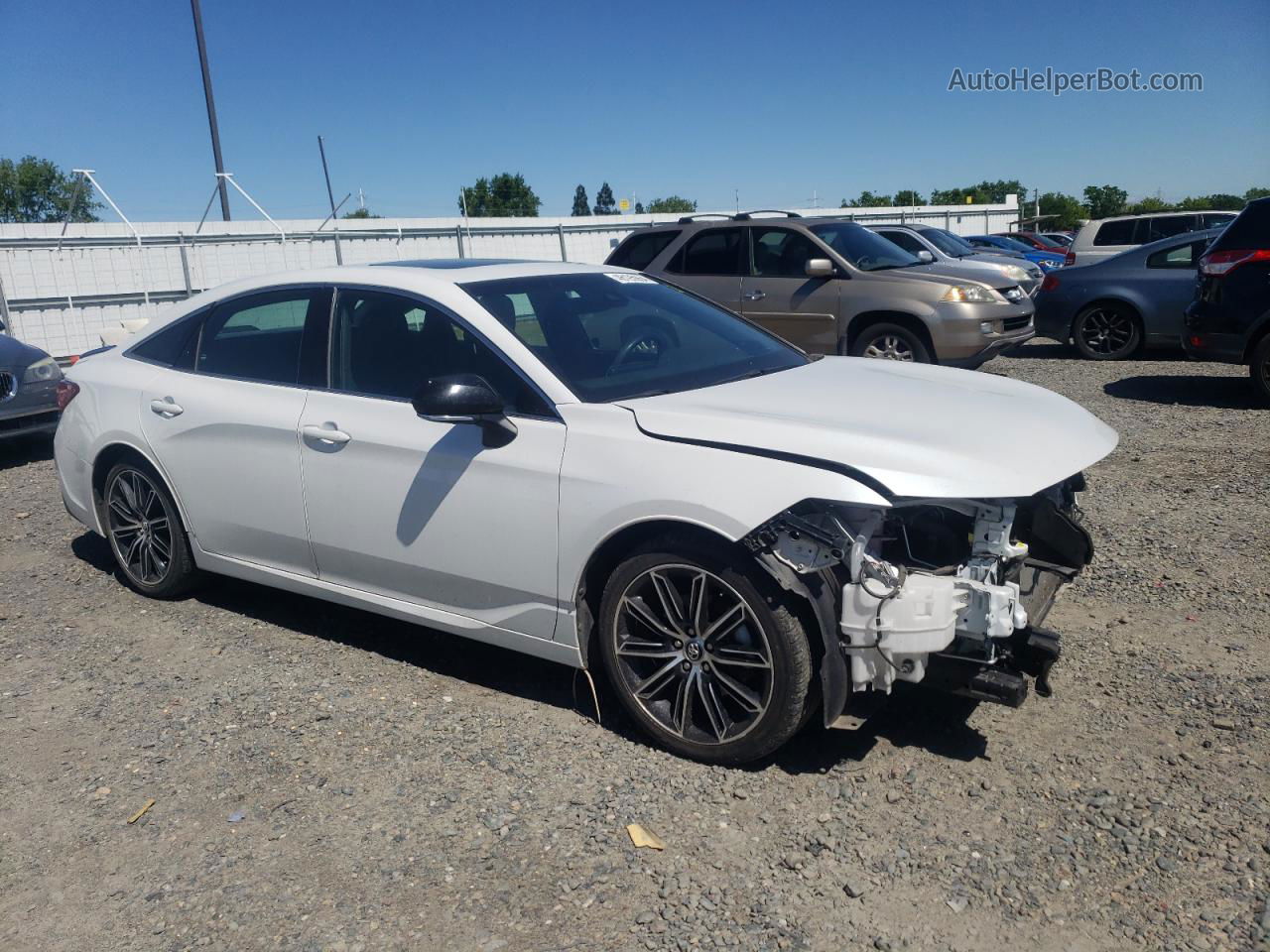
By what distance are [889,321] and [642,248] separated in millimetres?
2908

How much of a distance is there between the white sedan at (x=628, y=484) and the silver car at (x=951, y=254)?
7.56 metres

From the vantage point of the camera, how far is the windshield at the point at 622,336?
3.96 m

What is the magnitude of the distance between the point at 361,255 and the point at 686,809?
17.1 m

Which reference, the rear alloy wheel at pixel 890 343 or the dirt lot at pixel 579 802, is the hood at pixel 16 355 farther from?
the rear alloy wheel at pixel 890 343

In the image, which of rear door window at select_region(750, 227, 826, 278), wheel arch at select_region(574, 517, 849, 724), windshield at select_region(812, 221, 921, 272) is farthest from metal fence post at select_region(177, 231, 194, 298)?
wheel arch at select_region(574, 517, 849, 724)

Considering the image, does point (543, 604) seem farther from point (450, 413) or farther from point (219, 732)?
point (219, 732)

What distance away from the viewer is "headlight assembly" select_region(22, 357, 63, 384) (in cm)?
931

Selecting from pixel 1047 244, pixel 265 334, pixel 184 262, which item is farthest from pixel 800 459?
pixel 1047 244

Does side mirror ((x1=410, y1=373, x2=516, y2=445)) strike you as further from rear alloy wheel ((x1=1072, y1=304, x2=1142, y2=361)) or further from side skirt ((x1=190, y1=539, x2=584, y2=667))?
rear alloy wheel ((x1=1072, y1=304, x2=1142, y2=361))

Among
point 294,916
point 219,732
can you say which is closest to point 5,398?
Result: point 219,732

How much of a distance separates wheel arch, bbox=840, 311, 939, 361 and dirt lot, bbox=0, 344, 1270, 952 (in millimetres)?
5595

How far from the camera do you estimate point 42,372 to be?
30.9 feet

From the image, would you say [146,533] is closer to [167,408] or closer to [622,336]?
[167,408]

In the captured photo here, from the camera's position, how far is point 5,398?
913 cm
